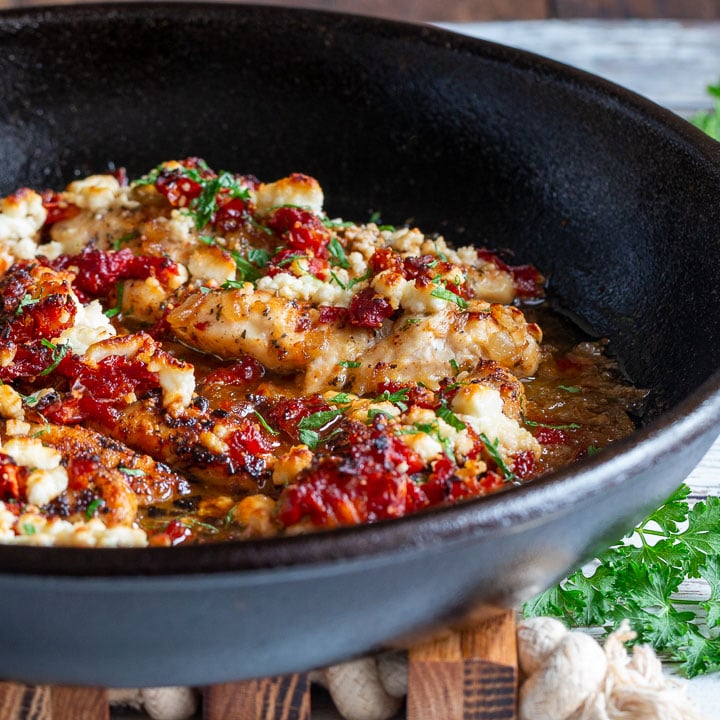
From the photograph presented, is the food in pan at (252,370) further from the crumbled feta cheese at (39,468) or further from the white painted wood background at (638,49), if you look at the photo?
the white painted wood background at (638,49)

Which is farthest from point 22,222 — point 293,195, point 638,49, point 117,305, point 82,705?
point 638,49

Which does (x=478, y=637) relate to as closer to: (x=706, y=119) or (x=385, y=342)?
(x=385, y=342)

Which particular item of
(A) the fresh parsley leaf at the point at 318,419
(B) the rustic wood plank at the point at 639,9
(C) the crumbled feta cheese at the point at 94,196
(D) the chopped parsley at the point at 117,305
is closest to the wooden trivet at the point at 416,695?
(A) the fresh parsley leaf at the point at 318,419

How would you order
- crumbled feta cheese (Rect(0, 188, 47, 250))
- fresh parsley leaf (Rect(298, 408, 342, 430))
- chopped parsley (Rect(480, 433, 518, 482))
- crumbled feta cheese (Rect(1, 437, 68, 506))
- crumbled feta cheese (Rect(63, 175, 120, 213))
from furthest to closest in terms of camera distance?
crumbled feta cheese (Rect(63, 175, 120, 213)) < crumbled feta cheese (Rect(0, 188, 47, 250)) < fresh parsley leaf (Rect(298, 408, 342, 430)) < chopped parsley (Rect(480, 433, 518, 482)) < crumbled feta cheese (Rect(1, 437, 68, 506))

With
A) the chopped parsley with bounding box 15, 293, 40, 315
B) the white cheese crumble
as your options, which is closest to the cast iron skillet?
the white cheese crumble

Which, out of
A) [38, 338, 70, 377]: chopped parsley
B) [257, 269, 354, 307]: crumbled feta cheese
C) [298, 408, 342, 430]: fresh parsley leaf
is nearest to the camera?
[298, 408, 342, 430]: fresh parsley leaf

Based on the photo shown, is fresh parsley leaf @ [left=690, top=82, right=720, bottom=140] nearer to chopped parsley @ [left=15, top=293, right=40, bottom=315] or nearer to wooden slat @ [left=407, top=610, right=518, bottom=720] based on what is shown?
chopped parsley @ [left=15, top=293, right=40, bottom=315]

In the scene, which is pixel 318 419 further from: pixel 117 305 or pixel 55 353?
pixel 117 305
